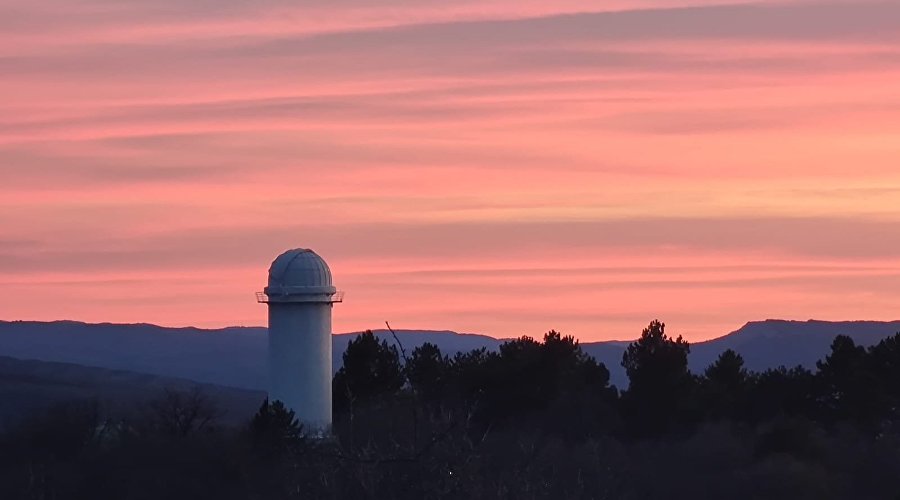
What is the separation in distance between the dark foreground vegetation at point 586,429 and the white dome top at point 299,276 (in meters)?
4.59

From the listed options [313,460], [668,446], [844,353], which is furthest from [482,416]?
[313,460]

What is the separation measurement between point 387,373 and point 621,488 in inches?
691

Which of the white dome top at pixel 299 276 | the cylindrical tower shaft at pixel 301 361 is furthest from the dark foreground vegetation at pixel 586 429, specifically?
the white dome top at pixel 299 276

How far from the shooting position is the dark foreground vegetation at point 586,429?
200 feet

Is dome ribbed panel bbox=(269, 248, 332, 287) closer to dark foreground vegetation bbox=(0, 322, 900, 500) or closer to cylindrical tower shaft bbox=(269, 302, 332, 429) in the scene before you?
cylindrical tower shaft bbox=(269, 302, 332, 429)

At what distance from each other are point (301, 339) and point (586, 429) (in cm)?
1162

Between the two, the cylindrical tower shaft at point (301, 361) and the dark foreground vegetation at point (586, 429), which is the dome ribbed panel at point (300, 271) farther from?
the dark foreground vegetation at point (586, 429)

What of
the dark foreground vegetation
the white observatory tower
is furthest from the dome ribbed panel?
the dark foreground vegetation

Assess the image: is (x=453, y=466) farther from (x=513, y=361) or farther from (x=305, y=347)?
(x=513, y=361)

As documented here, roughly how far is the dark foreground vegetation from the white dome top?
15.0 feet

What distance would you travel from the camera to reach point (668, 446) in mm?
Result: 69000

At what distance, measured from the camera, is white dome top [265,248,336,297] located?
6775cm

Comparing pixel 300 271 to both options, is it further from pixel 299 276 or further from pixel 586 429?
pixel 586 429

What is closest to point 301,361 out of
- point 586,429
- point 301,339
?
point 301,339
